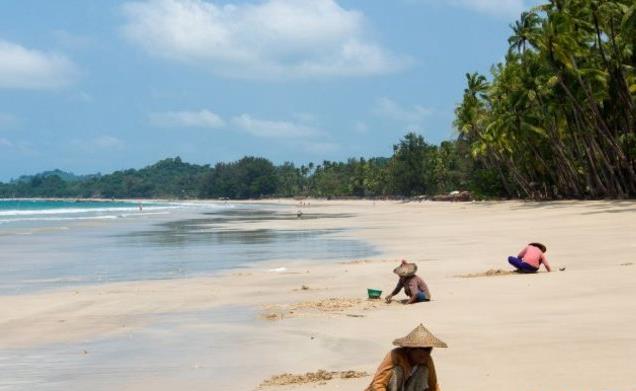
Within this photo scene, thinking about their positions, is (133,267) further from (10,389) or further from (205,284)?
(10,389)

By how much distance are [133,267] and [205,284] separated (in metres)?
6.17

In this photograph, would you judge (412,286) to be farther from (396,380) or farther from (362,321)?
(396,380)

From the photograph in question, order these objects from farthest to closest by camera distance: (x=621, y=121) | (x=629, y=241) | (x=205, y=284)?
(x=621, y=121), (x=629, y=241), (x=205, y=284)

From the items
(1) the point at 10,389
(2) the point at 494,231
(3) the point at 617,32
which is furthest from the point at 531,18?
(1) the point at 10,389

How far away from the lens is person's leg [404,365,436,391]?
20.7ft

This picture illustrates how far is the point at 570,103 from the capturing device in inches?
2136

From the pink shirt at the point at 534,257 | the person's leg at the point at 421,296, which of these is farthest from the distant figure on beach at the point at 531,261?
the person's leg at the point at 421,296

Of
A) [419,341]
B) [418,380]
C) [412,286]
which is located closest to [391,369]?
[418,380]

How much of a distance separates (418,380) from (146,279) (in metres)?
15.5

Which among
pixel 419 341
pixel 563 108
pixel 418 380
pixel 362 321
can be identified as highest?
pixel 563 108

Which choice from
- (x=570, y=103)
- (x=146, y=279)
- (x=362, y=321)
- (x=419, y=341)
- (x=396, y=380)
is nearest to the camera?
(x=419, y=341)

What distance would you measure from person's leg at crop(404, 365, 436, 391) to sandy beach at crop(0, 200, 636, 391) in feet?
5.40

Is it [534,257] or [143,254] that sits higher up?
[534,257]

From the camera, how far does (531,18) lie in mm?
69250
